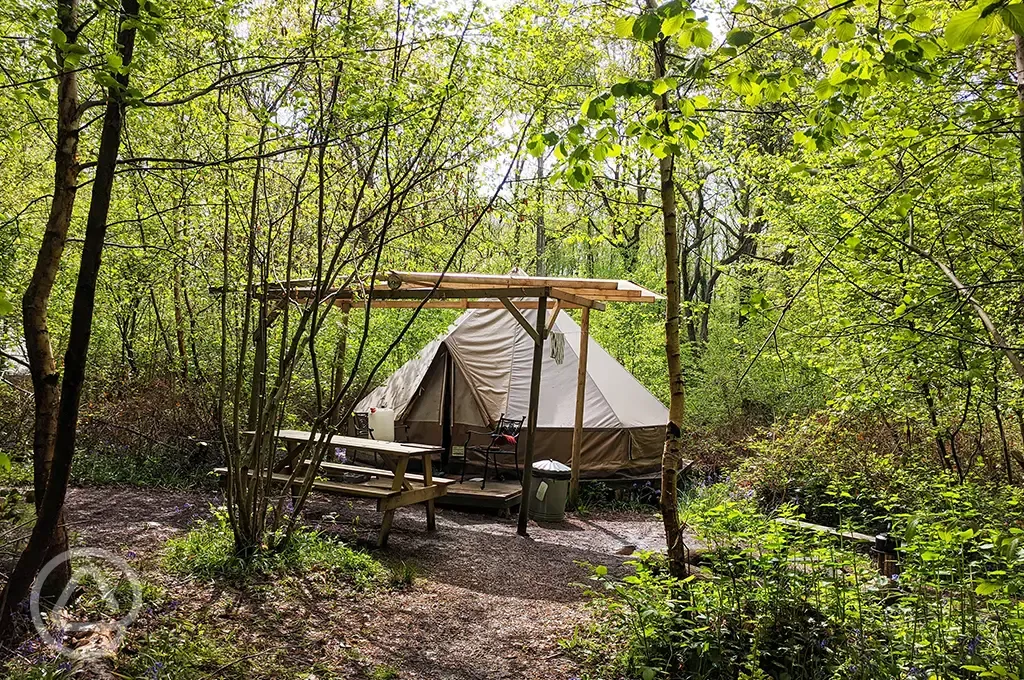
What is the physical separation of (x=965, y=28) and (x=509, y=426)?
8.42 meters

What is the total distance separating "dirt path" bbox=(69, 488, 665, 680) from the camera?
157 inches

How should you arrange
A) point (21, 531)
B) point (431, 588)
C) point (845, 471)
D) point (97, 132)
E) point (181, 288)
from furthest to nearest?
point (181, 288), point (845, 471), point (97, 132), point (431, 588), point (21, 531)

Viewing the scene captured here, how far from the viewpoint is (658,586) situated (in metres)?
3.79

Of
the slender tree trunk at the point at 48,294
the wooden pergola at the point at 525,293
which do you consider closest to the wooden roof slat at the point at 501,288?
the wooden pergola at the point at 525,293

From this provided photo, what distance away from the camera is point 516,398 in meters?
10.2

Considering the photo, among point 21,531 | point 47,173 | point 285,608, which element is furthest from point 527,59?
point 47,173

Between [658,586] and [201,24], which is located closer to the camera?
[658,586]

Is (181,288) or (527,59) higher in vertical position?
(527,59)

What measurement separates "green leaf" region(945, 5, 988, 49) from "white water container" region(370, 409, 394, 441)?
28.6 ft

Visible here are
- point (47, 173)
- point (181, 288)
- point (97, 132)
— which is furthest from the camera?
point (47, 173)

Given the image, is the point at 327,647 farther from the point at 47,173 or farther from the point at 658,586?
the point at 47,173

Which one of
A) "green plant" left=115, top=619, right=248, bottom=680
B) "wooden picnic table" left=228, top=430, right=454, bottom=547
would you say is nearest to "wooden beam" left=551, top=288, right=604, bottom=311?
"wooden picnic table" left=228, top=430, right=454, bottom=547

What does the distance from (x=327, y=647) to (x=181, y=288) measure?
5406mm

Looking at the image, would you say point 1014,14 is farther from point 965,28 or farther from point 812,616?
point 812,616
